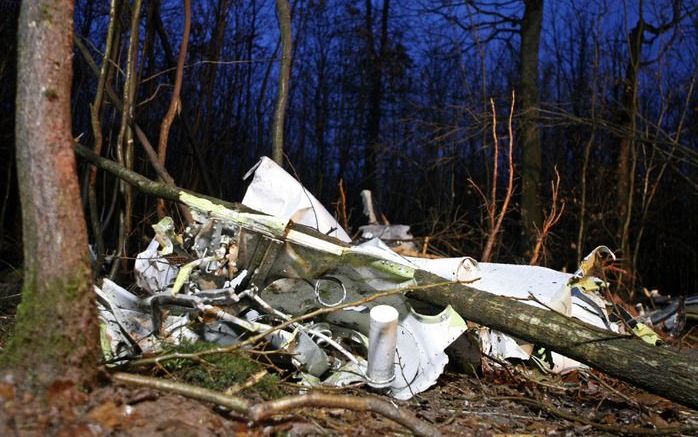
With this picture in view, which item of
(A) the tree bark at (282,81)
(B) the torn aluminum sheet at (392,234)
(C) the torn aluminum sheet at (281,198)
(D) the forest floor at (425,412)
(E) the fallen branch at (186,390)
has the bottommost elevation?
(D) the forest floor at (425,412)

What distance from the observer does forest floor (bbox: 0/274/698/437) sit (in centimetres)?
188

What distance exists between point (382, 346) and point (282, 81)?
320cm

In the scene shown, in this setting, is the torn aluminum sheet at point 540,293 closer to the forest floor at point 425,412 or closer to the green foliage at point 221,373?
the forest floor at point 425,412

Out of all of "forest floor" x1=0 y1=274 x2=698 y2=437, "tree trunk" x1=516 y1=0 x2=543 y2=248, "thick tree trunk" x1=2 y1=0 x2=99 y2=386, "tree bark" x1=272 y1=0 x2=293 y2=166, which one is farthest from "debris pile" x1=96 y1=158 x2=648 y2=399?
"tree trunk" x1=516 y1=0 x2=543 y2=248

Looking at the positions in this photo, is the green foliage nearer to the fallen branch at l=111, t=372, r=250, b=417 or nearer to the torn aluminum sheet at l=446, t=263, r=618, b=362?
the fallen branch at l=111, t=372, r=250, b=417

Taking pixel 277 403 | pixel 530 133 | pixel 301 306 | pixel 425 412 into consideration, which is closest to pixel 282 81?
pixel 301 306

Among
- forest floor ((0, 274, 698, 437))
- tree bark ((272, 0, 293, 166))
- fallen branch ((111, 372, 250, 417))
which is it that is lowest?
forest floor ((0, 274, 698, 437))

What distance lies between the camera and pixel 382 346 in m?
2.89

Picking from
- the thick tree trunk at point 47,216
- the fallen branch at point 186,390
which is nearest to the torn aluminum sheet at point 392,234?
the fallen branch at point 186,390

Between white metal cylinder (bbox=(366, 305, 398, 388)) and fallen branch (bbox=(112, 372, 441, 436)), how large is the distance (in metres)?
0.64

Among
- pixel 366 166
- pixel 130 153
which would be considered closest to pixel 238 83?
pixel 366 166

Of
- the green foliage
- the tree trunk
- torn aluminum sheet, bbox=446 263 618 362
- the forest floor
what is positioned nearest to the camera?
the forest floor

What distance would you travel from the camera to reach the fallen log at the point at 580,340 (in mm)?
2812

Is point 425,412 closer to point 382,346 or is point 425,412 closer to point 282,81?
point 382,346
